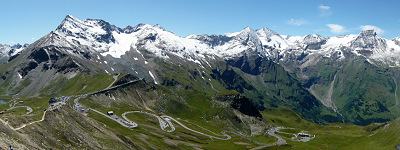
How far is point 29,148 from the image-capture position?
2931 inches

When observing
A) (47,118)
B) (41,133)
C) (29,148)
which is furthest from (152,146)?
(29,148)

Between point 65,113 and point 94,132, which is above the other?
point 65,113

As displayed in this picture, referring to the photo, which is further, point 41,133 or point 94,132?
point 94,132

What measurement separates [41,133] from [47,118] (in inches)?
595

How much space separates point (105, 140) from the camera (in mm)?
115312

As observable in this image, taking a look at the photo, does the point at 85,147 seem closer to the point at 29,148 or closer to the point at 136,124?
the point at 29,148

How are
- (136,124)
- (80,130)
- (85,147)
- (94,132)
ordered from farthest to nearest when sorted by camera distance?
1. (136,124)
2. (94,132)
3. (80,130)
4. (85,147)

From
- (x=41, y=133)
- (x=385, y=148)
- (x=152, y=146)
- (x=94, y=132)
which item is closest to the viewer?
(x=41, y=133)

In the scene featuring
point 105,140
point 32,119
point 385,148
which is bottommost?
point 385,148

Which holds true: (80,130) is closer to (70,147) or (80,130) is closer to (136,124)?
(70,147)

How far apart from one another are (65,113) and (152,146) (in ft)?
159

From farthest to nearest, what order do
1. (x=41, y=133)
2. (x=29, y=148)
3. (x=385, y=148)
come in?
(x=385, y=148) < (x=41, y=133) < (x=29, y=148)

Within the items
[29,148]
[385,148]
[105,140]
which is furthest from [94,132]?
[385,148]

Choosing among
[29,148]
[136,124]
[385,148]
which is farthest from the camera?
[136,124]
